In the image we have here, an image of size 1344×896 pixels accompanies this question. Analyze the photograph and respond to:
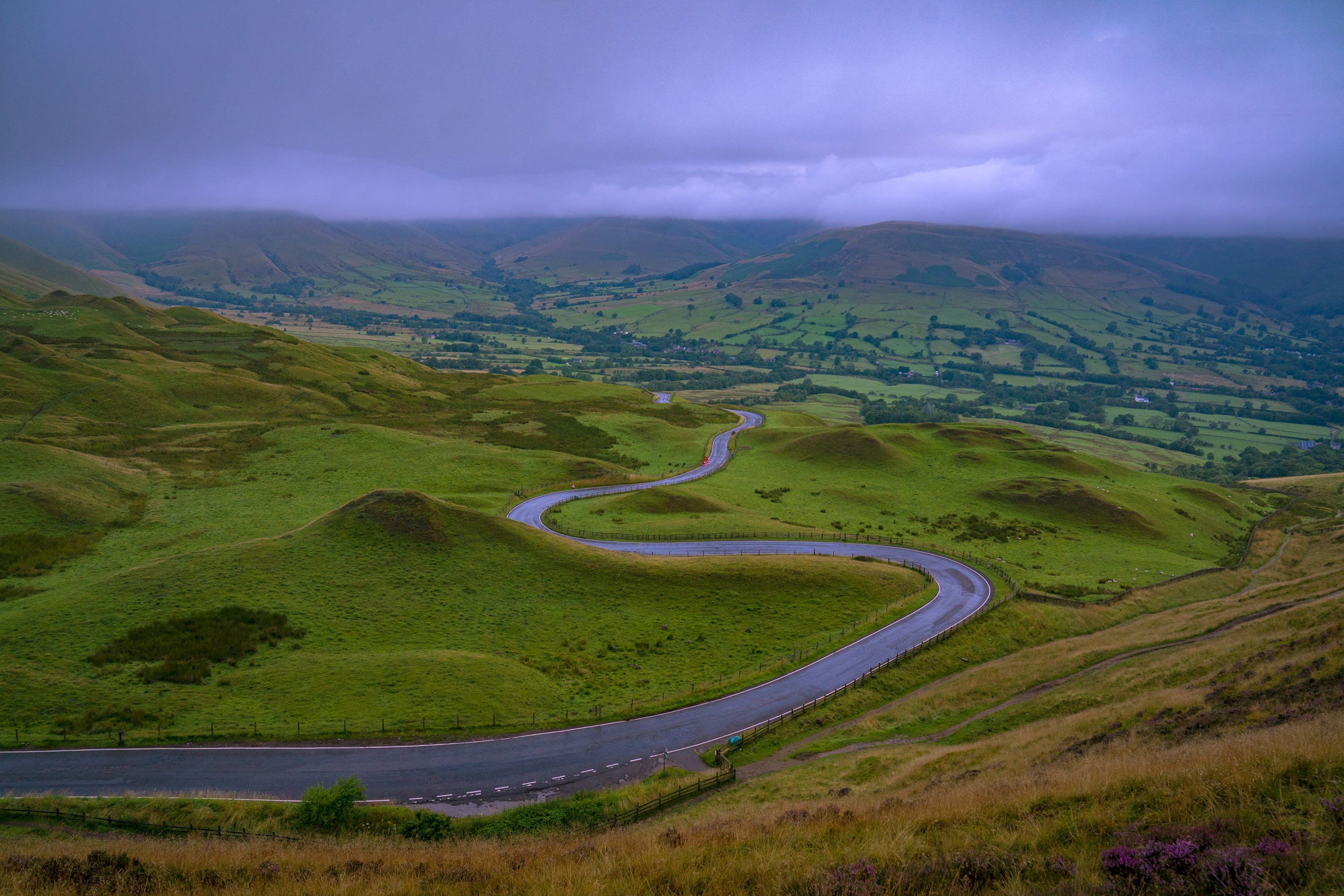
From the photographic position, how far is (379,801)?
31.7 metres

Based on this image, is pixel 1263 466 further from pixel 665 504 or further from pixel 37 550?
pixel 37 550

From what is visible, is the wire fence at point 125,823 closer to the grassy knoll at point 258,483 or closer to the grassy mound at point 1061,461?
the grassy knoll at point 258,483

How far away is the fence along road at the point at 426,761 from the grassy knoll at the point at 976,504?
38.5 metres

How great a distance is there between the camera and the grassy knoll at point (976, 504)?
269 feet

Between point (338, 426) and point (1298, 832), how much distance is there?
129 metres

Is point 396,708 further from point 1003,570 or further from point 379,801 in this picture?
point 1003,570

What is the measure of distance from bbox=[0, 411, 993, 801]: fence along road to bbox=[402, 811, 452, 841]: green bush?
127 inches

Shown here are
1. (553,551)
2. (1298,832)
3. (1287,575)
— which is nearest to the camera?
(1298,832)

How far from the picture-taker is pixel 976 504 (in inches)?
4082

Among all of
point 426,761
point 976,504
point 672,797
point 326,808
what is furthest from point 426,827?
point 976,504

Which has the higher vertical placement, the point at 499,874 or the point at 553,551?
the point at 499,874

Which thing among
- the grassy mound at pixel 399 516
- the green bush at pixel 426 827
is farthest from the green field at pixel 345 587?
the green bush at pixel 426 827

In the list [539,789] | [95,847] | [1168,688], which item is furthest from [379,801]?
[1168,688]

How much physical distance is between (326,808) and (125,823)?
8.54 metres
